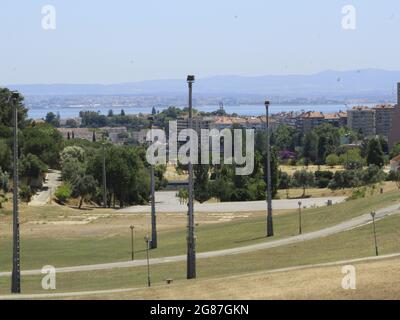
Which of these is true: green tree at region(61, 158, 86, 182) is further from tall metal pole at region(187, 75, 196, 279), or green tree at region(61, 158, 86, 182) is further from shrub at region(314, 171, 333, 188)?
tall metal pole at region(187, 75, 196, 279)

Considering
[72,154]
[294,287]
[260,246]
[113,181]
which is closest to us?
[294,287]

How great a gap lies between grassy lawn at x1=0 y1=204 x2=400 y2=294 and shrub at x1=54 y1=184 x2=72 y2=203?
52.7 m

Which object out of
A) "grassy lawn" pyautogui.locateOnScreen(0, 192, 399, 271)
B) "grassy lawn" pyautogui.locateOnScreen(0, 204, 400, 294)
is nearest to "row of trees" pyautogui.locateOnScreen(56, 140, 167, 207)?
"grassy lawn" pyautogui.locateOnScreen(0, 192, 399, 271)

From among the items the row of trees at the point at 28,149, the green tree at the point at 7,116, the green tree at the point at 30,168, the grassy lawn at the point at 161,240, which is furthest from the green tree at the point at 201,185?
the grassy lawn at the point at 161,240

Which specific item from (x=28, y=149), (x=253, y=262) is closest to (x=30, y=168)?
(x=28, y=149)

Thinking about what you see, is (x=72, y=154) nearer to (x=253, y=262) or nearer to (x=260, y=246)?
(x=260, y=246)

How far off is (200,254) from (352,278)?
18.0m

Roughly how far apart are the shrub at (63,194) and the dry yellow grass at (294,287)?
65.1 m

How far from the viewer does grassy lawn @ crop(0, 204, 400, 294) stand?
32219 mm

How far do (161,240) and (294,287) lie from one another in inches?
1071

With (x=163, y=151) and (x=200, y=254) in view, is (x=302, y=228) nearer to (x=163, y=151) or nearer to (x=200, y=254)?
(x=200, y=254)

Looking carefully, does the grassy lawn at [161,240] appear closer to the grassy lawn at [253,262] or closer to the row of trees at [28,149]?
the grassy lawn at [253,262]

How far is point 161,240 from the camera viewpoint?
49.3 meters
